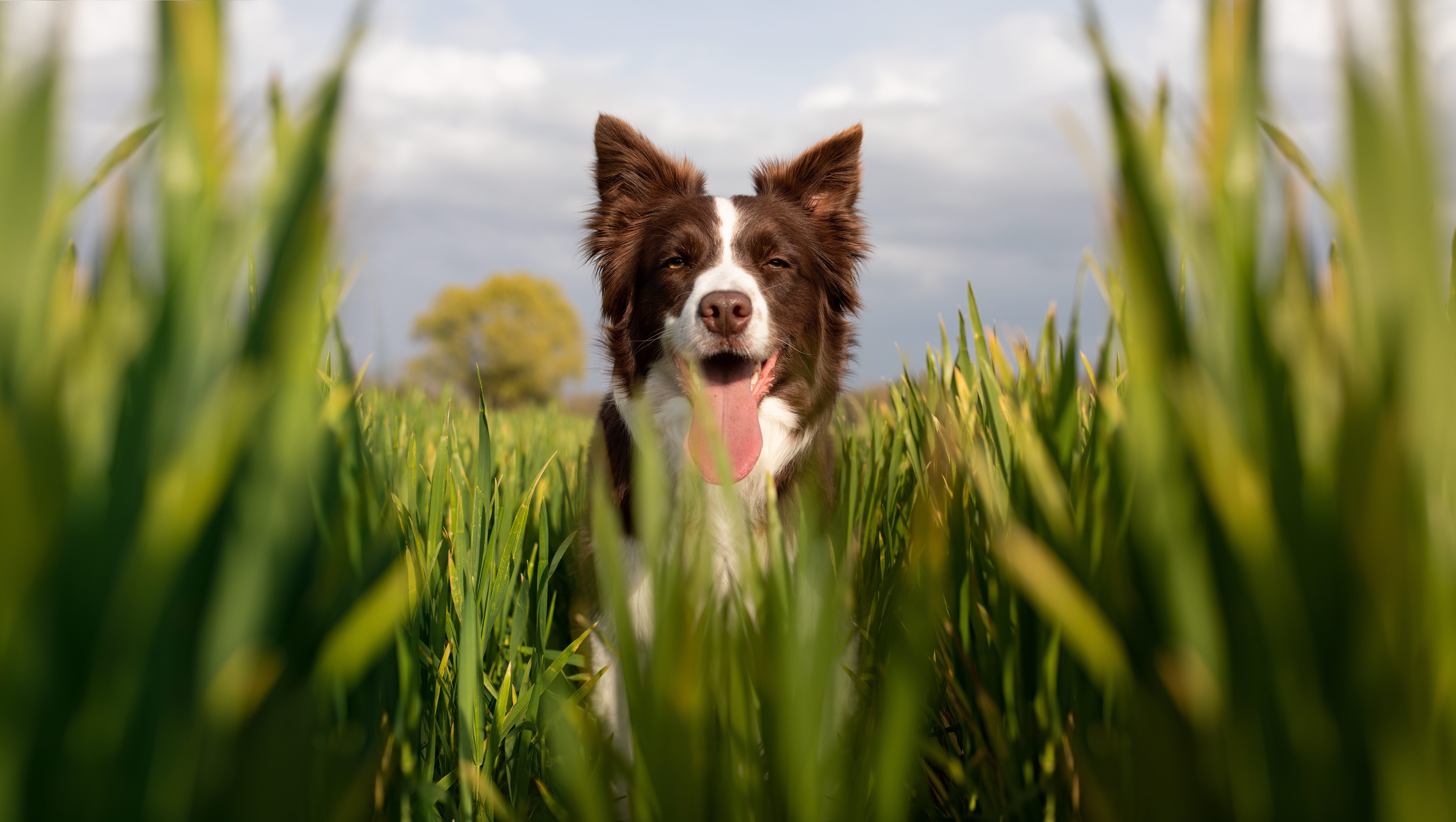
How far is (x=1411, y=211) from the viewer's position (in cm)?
55

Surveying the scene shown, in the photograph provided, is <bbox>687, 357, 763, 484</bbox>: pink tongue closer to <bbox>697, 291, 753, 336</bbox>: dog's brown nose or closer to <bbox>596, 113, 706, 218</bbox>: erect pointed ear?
<bbox>697, 291, 753, 336</bbox>: dog's brown nose

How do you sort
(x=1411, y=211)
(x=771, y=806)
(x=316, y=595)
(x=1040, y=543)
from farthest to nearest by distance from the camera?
(x=1040, y=543)
(x=771, y=806)
(x=316, y=595)
(x=1411, y=211)

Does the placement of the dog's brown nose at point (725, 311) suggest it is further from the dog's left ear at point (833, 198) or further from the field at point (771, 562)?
the field at point (771, 562)

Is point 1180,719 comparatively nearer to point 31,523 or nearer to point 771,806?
point 771,806

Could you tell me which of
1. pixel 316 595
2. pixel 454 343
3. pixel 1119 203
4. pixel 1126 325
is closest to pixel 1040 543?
pixel 1126 325

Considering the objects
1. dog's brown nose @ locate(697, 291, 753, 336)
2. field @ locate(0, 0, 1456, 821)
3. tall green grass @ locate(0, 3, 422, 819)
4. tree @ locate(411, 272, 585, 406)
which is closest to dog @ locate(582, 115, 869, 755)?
dog's brown nose @ locate(697, 291, 753, 336)

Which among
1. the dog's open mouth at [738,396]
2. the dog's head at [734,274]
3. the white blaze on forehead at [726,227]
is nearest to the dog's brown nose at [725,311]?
the dog's head at [734,274]

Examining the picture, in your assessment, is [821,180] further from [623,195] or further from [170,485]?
[170,485]

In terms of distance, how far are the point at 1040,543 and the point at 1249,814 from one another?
19.6 inches

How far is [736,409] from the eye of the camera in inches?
134

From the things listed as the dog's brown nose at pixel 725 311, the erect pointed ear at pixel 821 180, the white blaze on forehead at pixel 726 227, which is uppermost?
the erect pointed ear at pixel 821 180

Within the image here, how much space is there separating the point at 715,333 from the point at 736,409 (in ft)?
1.10

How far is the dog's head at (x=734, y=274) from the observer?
338 centimetres

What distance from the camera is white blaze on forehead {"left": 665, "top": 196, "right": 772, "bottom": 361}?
3.31m
